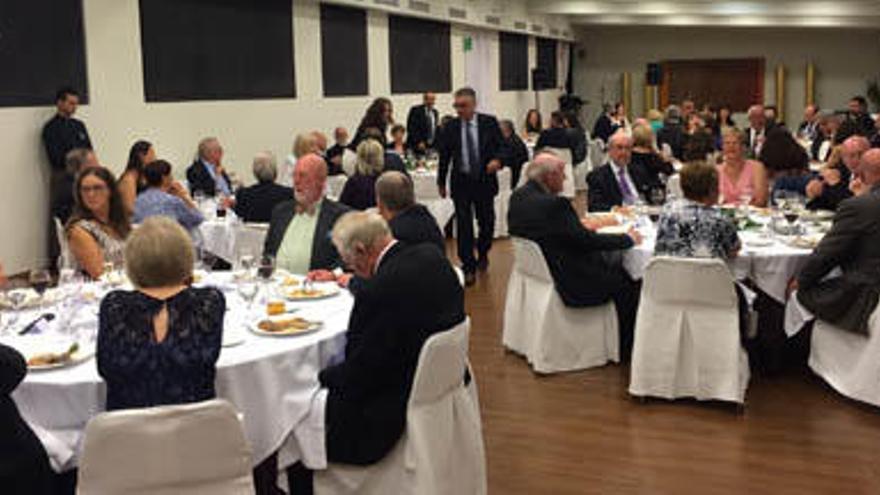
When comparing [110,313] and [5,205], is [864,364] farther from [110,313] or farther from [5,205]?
[5,205]

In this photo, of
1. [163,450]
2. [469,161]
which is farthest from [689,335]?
[469,161]

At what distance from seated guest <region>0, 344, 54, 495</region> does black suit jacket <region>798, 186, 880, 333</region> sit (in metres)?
3.79

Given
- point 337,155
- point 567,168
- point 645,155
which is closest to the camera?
point 645,155

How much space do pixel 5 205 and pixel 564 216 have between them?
520cm

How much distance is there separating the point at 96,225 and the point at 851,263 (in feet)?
12.1

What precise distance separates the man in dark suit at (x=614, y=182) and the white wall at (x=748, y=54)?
19547mm

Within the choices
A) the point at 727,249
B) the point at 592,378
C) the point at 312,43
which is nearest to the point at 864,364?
→ the point at 727,249

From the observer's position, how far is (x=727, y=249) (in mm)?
4816

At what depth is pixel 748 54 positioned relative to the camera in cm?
2488

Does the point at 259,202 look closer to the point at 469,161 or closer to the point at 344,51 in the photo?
the point at 469,161

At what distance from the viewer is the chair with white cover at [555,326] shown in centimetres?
556

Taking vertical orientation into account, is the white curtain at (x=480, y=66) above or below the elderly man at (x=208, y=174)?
above

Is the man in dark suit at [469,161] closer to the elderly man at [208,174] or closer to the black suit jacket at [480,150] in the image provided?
the black suit jacket at [480,150]

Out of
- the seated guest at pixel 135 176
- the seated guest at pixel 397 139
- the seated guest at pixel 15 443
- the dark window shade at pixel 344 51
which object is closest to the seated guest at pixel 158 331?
the seated guest at pixel 15 443
